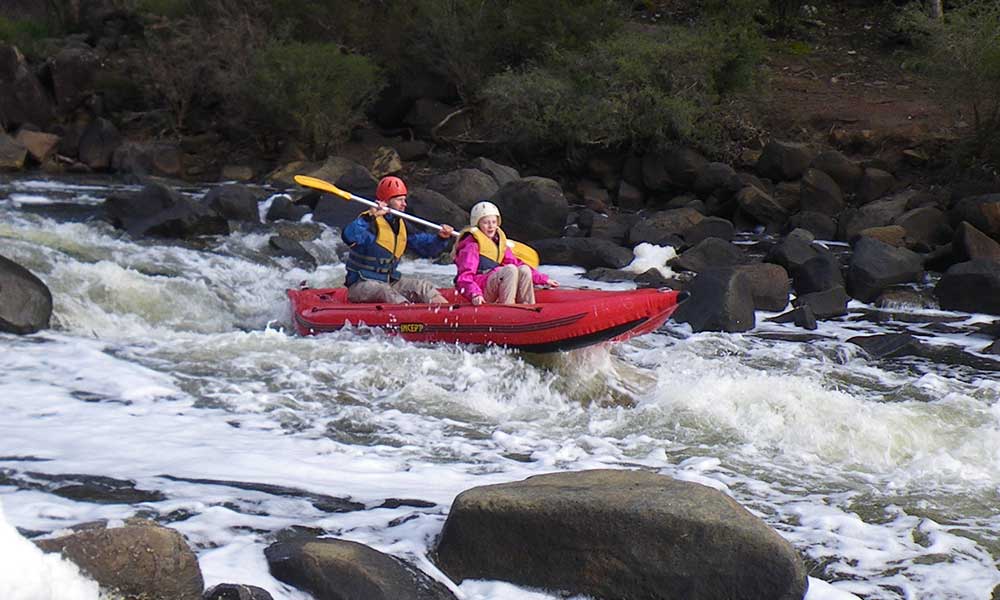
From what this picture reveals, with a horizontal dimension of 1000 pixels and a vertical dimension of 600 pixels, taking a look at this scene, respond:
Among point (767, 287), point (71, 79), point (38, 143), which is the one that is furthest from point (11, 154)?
point (767, 287)

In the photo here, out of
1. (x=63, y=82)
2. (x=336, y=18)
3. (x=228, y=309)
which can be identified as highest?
(x=336, y=18)

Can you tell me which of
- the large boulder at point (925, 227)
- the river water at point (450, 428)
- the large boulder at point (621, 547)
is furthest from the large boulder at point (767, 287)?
the large boulder at point (621, 547)

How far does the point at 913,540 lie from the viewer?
4.59m

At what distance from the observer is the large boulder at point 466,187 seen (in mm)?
13555

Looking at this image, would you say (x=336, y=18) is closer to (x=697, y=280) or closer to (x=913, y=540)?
(x=697, y=280)

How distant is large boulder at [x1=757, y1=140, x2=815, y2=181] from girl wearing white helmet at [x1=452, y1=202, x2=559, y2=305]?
7.63m

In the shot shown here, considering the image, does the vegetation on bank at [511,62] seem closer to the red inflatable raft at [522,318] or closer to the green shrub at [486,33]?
the green shrub at [486,33]

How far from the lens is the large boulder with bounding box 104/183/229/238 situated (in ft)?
37.4

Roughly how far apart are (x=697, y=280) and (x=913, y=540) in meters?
4.96

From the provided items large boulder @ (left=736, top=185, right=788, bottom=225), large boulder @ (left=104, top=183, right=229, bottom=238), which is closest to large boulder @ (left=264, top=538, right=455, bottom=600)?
large boulder @ (left=104, top=183, right=229, bottom=238)

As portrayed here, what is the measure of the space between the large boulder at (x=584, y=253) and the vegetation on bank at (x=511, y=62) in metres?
4.10

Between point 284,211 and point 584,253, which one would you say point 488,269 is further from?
point 284,211

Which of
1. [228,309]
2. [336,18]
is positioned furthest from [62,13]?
[228,309]

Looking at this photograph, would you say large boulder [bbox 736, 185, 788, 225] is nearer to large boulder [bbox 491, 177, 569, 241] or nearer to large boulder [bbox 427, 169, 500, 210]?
large boulder [bbox 491, 177, 569, 241]
